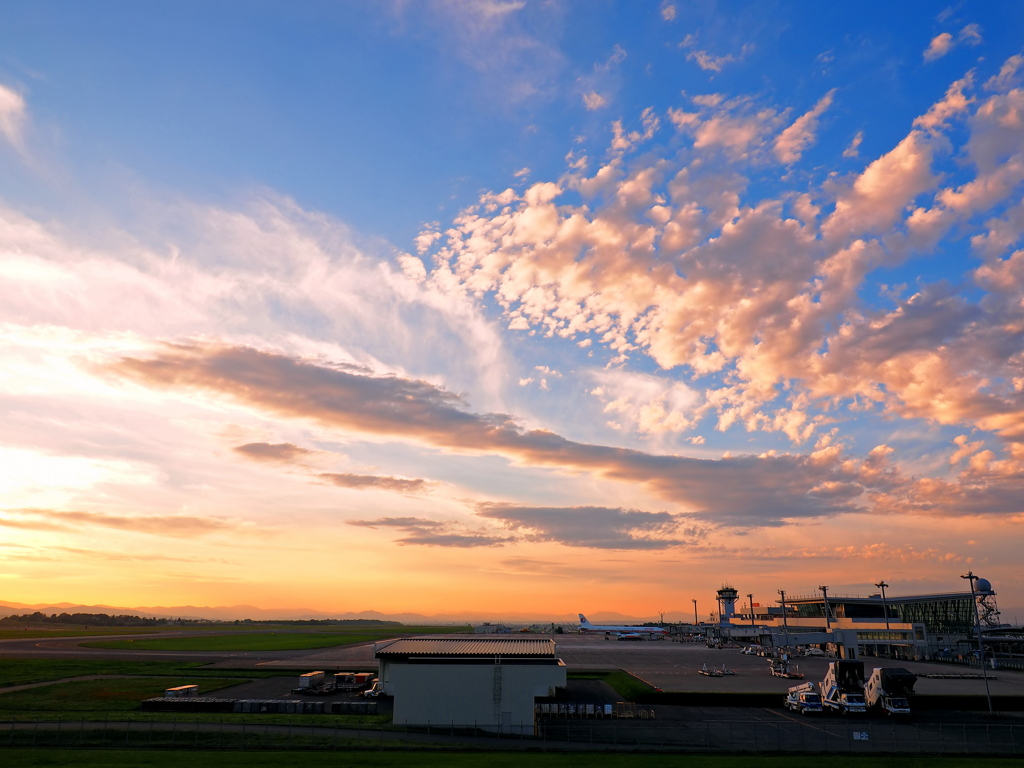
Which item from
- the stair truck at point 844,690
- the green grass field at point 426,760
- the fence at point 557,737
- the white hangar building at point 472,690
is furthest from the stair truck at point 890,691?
the white hangar building at point 472,690

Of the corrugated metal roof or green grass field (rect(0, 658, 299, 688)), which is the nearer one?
the corrugated metal roof

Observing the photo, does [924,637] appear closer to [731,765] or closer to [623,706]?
[623,706]

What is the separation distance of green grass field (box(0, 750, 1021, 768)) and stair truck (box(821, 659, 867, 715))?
20675 mm

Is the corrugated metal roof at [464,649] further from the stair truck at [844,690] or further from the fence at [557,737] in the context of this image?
the stair truck at [844,690]

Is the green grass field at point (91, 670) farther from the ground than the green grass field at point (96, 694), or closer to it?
closer to it

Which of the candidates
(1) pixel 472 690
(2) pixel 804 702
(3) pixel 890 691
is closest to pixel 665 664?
(2) pixel 804 702

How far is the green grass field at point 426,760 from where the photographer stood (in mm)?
42656

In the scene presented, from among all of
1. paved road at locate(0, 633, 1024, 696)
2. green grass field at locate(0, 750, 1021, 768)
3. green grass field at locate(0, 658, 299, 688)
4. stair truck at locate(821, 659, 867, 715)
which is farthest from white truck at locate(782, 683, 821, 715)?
green grass field at locate(0, 658, 299, 688)

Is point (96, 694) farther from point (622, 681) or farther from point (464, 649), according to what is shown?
point (622, 681)

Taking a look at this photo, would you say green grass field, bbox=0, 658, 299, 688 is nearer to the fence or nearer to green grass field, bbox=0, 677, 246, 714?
green grass field, bbox=0, 677, 246, 714

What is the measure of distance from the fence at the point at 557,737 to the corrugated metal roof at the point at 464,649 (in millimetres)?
6716

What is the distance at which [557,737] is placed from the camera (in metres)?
55.1

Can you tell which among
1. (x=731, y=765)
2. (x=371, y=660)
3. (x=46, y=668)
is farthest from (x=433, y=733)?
(x=46, y=668)

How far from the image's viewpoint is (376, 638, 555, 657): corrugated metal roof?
63656 millimetres
